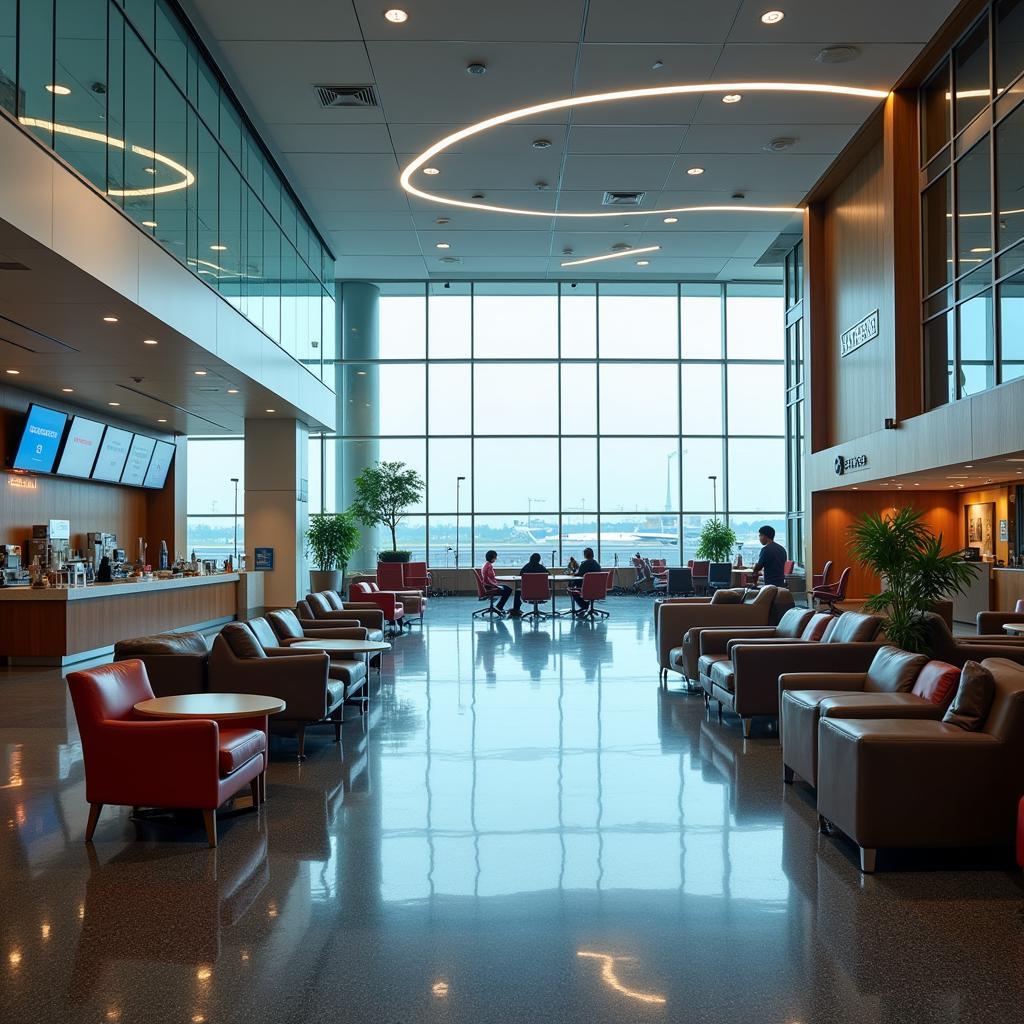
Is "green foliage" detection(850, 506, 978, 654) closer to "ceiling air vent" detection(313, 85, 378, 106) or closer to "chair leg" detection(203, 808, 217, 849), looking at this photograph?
"chair leg" detection(203, 808, 217, 849)

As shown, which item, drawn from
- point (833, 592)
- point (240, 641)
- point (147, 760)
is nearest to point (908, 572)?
point (240, 641)

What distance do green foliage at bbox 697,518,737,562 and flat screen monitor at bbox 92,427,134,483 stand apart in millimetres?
12246

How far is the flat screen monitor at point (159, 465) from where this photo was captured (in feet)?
56.5

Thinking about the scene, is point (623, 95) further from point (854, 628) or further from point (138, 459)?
point (138, 459)

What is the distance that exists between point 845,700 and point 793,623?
3.25 metres

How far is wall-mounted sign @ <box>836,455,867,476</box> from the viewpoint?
583 inches

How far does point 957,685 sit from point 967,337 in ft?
28.4

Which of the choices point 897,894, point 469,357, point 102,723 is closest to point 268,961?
point 102,723

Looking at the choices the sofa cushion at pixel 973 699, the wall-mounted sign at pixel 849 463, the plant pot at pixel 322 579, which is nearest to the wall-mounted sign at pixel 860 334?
the wall-mounted sign at pixel 849 463

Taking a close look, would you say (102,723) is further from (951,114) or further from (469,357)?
(469,357)

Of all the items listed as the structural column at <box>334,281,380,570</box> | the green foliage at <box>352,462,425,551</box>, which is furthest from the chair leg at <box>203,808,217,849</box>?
the structural column at <box>334,281,380,570</box>

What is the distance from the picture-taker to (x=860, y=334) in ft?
49.9

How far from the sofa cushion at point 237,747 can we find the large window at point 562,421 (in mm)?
17084

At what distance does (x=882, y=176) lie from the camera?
14047 millimetres
